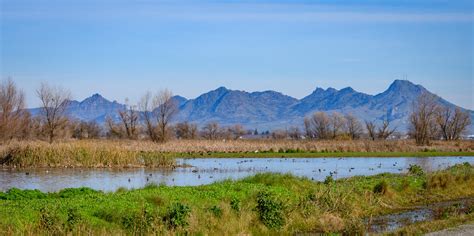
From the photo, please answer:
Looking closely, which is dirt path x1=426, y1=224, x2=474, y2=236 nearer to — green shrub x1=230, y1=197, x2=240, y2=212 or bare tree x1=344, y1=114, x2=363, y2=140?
green shrub x1=230, y1=197, x2=240, y2=212

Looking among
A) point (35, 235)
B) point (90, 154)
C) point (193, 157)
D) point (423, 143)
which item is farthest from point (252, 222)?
point (423, 143)

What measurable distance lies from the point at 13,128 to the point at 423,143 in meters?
50.1

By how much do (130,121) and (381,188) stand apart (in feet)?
250

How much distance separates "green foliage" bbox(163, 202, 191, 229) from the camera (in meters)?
19.2

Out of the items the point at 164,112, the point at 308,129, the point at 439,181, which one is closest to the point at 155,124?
the point at 164,112

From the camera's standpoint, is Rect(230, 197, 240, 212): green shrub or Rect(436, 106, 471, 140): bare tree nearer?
Rect(230, 197, 240, 212): green shrub

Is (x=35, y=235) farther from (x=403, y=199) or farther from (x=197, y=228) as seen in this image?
(x=403, y=199)

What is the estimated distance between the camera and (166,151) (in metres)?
64.8

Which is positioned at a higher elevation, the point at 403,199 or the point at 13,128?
the point at 13,128

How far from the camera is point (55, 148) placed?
49.6 m

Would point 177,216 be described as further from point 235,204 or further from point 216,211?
point 235,204

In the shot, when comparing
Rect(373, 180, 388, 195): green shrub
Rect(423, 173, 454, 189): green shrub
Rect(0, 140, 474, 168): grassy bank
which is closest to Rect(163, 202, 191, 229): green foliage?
Rect(373, 180, 388, 195): green shrub

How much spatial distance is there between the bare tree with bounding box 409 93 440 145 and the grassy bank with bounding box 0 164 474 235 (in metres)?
61.1

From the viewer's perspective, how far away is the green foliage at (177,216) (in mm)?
19184
